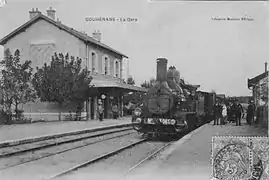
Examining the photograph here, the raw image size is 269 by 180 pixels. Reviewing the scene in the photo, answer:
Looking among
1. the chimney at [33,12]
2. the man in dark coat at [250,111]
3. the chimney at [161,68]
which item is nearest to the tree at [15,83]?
the chimney at [33,12]

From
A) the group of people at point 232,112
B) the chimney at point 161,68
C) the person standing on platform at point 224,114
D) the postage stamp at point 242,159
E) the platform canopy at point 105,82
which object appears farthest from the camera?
the platform canopy at point 105,82

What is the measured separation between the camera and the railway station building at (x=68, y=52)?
346cm

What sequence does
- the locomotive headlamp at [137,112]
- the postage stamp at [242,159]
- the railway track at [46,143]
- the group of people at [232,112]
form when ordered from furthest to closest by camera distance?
the locomotive headlamp at [137,112] → the railway track at [46,143] → the group of people at [232,112] → the postage stamp at [242,159]

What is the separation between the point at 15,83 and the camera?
377cm

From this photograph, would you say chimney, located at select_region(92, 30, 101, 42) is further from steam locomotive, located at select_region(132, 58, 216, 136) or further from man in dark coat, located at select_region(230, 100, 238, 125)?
man in dark coat, located at select_region(230, 100, 238, 125)

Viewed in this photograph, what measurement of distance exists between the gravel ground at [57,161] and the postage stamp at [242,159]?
0.99 m

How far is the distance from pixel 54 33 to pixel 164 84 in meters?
1.24

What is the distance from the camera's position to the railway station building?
11.4ft

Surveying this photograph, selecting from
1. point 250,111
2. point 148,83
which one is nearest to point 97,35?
point 148,83

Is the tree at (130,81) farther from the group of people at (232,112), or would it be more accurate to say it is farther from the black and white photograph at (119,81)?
the group of people at (232,112)

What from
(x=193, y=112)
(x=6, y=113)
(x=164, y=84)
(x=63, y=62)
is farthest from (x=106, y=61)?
(x=193, y=112)

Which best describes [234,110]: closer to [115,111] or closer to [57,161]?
[115,111]

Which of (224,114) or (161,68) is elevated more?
(161,68)

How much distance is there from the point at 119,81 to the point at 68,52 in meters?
0.53
